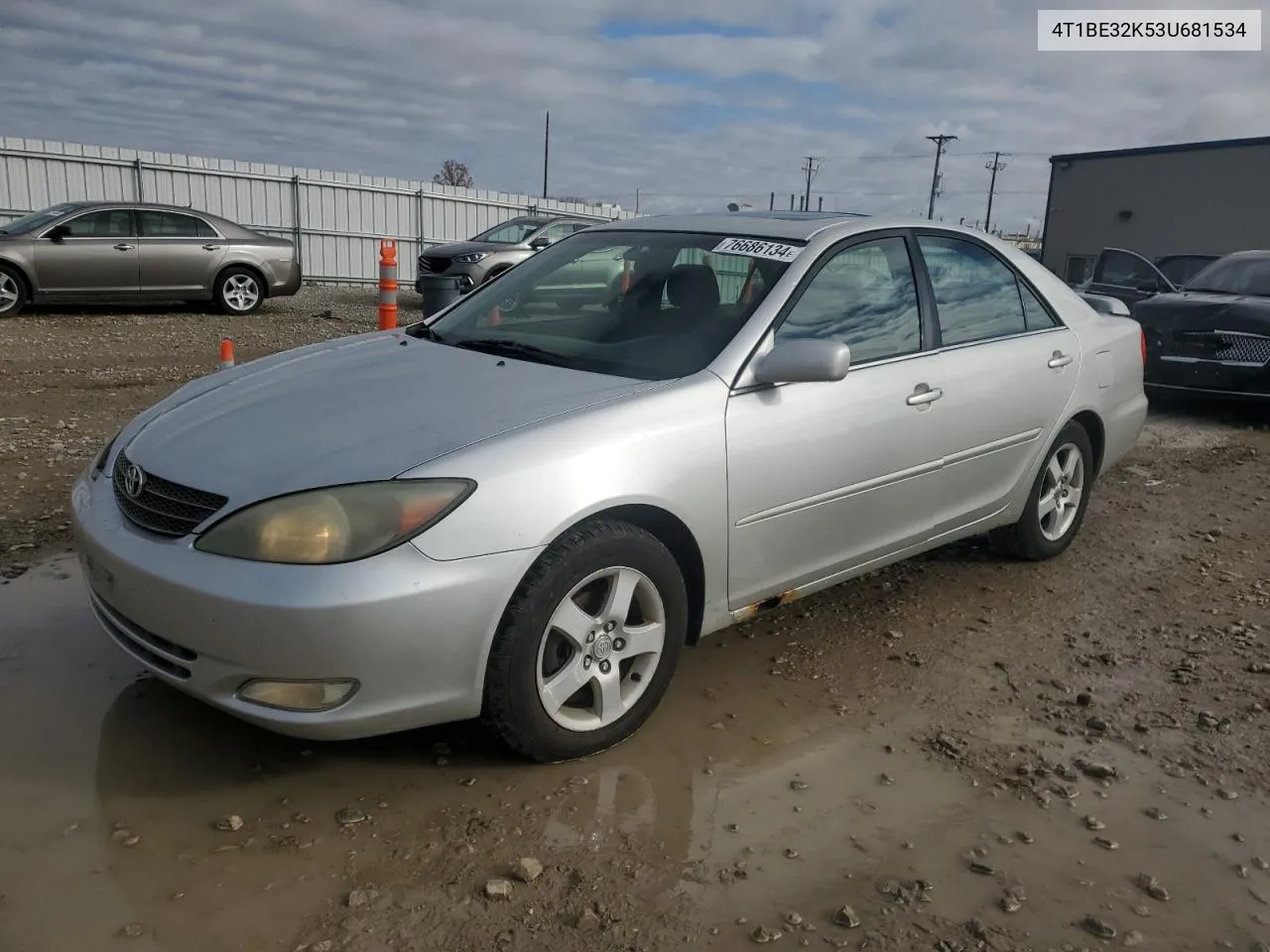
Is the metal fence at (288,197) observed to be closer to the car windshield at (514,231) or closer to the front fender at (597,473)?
Answer: the car windshield at (514,231)

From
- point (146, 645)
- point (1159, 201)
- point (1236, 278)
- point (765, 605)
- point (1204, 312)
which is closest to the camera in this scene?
point (146, 645)

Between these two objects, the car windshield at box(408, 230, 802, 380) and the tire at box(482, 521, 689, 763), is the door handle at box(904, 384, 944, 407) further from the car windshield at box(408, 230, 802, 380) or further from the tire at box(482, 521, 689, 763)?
the tire at box(482, 521, 689, 763)

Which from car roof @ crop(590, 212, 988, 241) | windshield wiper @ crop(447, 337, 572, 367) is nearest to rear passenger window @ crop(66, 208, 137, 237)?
car roof @ crop(590, 212, 988, 241)

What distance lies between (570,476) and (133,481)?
1244mm

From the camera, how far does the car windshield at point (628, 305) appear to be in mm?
3443

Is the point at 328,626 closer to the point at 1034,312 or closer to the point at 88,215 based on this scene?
the point at 1034,312

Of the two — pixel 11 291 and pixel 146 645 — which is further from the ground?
pixel 11 291

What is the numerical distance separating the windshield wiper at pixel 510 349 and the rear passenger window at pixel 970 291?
158cm

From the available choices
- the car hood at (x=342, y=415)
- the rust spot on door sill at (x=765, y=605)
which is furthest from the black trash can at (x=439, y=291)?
the rust spot on door sill at (x=765, y=605)

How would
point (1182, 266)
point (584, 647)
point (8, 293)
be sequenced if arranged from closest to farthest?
point (584, 647) < point (1182, 266) < point (8, 293)

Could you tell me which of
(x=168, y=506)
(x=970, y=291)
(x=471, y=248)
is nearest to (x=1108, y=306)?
(x=970, y=291)

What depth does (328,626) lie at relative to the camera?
98.4 inches

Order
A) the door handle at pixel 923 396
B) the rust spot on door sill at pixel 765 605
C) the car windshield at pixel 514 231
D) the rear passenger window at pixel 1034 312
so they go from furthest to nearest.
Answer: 1. the car windshield at pixel 514 231
2. the rear passenger window at pixel 1034 312
3. the door handle at pixel 923 396
4. the rust spot on door sill at pixel 765 605

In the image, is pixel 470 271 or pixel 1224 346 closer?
pixel 1224 346
